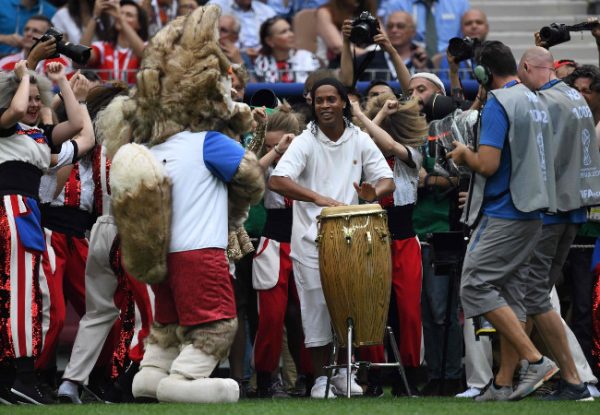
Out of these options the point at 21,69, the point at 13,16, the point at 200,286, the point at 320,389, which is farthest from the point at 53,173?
the point at 13,16

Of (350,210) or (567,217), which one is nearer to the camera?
(350,210)

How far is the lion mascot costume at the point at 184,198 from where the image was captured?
26.2 feet

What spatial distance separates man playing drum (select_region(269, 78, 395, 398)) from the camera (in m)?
9.71

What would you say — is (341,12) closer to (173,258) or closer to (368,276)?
(368,276)

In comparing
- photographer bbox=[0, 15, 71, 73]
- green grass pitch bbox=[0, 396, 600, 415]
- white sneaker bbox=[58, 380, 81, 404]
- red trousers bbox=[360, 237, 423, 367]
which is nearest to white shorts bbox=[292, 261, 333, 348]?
red trousers bbox=[360, 237, 423, 367]

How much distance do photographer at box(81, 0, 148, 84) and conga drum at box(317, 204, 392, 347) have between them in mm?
3988

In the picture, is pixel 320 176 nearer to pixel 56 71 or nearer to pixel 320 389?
pixel 320 389

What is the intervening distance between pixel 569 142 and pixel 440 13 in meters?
6.02

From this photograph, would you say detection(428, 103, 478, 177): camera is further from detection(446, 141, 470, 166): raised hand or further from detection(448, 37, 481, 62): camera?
detection(446, 141, 470, 166): raised hand

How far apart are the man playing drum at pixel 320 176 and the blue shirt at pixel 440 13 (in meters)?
5.22

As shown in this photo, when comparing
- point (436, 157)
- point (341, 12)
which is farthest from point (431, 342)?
point (341, 12)

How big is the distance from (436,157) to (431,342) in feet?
4.55

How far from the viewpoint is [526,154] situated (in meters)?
8.71

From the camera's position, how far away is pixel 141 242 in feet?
26.2
